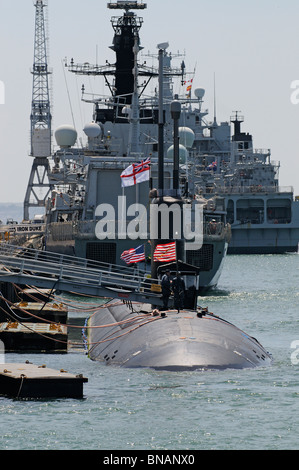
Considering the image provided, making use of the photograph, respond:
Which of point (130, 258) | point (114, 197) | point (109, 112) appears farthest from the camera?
point (109, 112)

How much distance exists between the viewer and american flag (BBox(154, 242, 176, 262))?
33.8 metres

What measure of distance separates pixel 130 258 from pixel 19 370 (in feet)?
49.6

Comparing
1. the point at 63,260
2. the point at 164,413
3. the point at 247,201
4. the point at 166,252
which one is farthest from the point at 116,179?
the point at 247,201

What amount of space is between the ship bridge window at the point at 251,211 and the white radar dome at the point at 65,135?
68.9 metres

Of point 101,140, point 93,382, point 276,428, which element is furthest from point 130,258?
point 101,140

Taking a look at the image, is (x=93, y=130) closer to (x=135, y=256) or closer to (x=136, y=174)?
(x=136, y=174)

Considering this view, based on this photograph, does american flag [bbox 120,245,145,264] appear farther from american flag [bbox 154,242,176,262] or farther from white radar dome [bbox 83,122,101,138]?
white radar dome [bbox 83,122,101,138]

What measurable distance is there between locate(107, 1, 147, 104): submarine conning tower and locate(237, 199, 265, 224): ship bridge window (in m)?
63.8

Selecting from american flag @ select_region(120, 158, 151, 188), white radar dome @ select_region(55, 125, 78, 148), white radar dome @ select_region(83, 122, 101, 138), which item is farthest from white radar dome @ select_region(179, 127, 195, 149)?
american flag @ select_region(120, 158, 151, 188)

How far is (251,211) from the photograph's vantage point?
5945 inches

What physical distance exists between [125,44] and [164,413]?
227ft

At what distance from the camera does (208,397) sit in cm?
2378

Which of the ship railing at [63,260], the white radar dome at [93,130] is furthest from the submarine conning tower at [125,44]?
the ship railing at [63,260]
